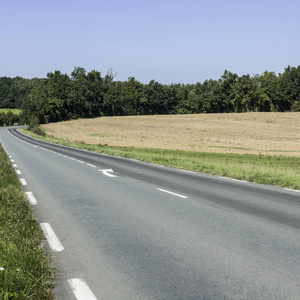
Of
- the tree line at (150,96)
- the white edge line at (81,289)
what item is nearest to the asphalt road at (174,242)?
the white edge line at (81,289)

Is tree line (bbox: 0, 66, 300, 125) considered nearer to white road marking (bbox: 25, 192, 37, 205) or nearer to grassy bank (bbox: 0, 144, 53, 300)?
white road marking (bbox: 25, 192, 37, 205)

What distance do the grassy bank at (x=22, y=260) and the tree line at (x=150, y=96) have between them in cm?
10053

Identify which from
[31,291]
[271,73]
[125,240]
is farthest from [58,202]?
[271,73]

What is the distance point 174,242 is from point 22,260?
7.52 feet

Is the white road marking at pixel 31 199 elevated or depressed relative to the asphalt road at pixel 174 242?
depressed

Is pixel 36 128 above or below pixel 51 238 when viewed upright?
below

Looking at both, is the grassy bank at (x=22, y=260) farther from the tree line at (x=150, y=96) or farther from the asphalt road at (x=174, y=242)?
the tree line at (x=150, y=96)

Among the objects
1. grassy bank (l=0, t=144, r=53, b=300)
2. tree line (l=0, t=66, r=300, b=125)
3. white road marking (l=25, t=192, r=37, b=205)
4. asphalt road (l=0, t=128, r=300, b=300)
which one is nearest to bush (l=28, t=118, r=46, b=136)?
tree line (l=0, t=66, r=300, b=125)

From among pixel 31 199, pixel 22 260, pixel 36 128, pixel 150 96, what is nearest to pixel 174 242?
pixel 22 260

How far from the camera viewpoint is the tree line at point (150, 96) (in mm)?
109812

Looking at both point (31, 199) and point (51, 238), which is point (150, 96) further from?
point (51, 238)

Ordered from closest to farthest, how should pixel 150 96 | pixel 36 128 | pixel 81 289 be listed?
pixel 81 289
pixel 36 128
pixel 150 96

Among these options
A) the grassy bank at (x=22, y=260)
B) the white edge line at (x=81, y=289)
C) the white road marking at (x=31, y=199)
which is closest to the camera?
the grassy bank at (x=22, y=260)

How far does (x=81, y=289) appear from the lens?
166 inches
